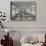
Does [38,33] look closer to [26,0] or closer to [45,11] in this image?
[45,11]

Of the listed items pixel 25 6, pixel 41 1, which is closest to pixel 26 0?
pixel 25 6

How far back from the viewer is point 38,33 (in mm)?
4062

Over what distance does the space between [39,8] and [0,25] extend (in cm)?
123

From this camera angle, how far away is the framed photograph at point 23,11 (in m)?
4.11

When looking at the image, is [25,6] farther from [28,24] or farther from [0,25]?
[0,25]

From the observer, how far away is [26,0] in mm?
4102

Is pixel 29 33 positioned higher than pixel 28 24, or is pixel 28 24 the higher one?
pixel 28 24

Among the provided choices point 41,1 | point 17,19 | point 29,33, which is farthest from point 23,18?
point 41,1

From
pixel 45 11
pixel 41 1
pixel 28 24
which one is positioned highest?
pixel 41 1

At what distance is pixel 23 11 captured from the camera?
4.14 metres

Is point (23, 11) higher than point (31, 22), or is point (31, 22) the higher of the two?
point (23, 11)

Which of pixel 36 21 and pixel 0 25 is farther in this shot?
pixel 36 21

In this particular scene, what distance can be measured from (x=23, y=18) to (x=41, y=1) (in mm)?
720

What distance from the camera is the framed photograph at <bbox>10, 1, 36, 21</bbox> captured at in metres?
4.11
